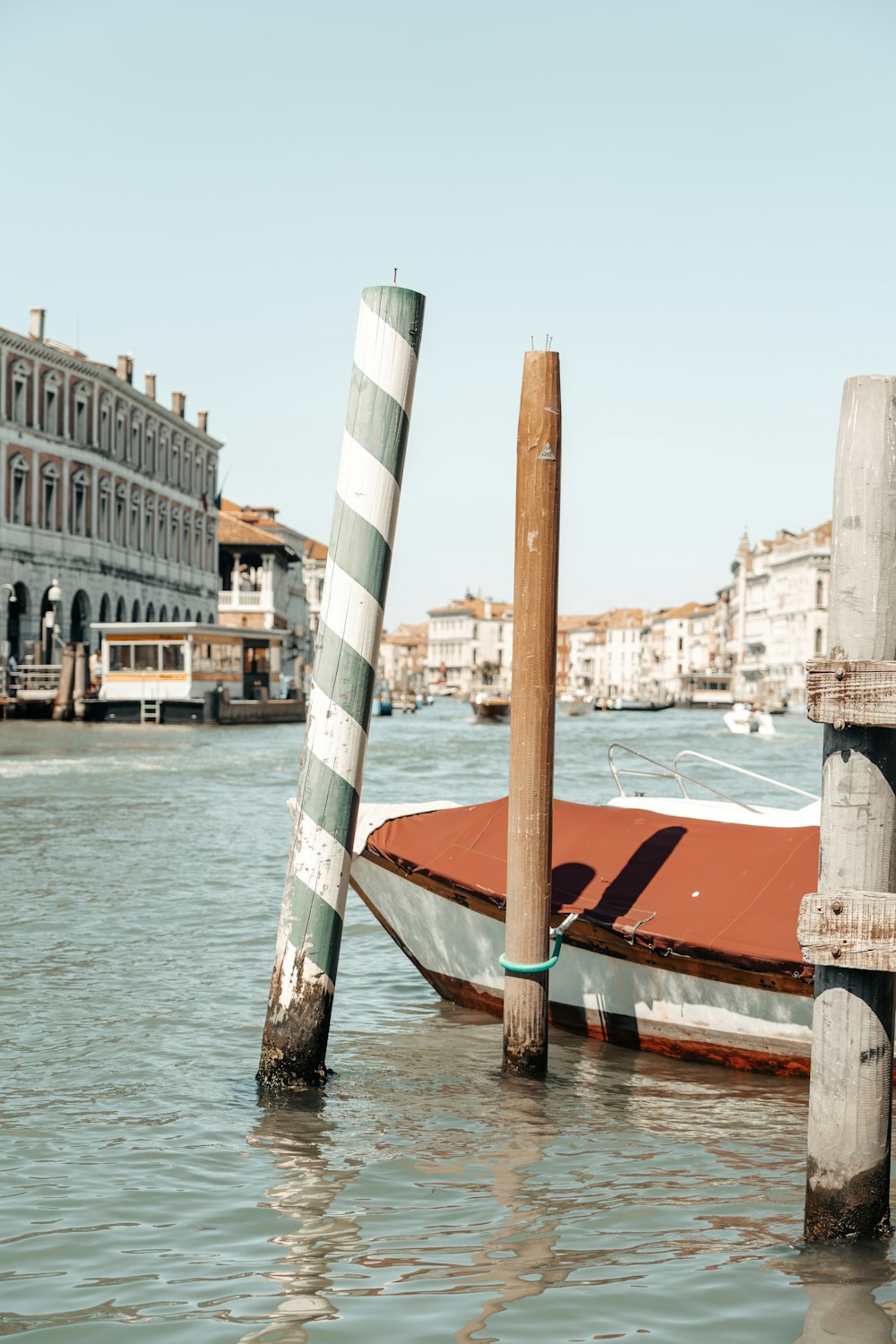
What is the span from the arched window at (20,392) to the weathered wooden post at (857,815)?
147ft

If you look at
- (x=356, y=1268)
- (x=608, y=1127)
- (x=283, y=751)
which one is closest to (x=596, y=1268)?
(x=356, y=1268)

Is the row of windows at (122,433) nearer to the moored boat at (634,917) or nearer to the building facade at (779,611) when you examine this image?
the building facade at (779,611)

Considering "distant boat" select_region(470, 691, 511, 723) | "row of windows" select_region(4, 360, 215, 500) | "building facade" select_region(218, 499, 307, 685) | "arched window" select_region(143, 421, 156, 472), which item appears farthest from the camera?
"building facade" select_region(218, 499, 307, 685)

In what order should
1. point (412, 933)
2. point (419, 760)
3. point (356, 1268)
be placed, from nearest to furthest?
point (356, 1268), point (412, 933), point (419, 760)

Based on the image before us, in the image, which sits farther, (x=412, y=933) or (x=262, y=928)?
(x=262, y=928)

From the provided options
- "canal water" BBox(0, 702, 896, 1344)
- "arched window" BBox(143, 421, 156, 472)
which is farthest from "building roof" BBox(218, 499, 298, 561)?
"canal water" BBox(0, 702, 896, 1344)

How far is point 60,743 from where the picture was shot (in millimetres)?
30141

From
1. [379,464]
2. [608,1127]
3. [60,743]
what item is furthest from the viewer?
[60,743]

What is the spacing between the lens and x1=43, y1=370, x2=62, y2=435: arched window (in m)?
48.1

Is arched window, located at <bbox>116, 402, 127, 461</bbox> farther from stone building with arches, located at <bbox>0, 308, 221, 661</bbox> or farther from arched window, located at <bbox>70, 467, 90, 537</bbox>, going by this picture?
arched window, located at <bbox>70, 467, 90, 537</bbox>

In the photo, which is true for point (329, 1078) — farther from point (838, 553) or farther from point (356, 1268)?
point (838, 553)

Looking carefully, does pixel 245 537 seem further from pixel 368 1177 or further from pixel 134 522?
pixel 368 1177

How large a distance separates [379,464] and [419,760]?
1067 inches

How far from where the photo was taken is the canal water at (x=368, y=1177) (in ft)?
12.7
